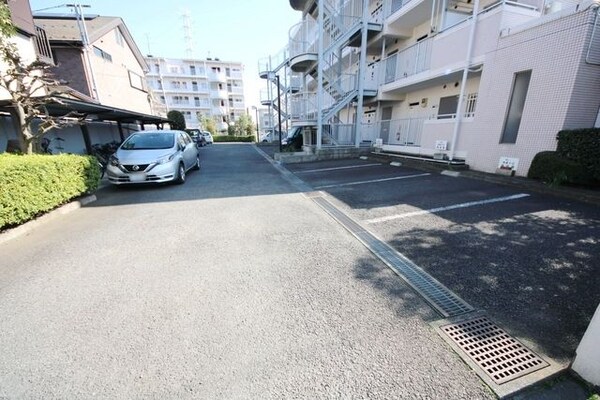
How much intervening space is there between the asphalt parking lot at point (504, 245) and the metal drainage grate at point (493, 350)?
0.12 metres

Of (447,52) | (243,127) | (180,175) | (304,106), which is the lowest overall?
(180,175)

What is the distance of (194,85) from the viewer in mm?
47281

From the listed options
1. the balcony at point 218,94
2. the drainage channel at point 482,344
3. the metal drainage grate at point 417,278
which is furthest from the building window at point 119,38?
the balcony at point 218,94

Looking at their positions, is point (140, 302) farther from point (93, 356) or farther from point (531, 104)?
point (531, 104)

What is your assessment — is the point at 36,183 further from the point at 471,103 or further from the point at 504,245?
the point at 471,103

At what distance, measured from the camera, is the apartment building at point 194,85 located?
45.5 meters

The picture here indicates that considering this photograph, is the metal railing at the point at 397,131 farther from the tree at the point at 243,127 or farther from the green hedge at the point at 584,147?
the tree at the point at 243,127

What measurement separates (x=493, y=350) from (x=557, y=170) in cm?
568

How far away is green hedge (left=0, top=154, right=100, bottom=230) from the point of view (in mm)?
3830

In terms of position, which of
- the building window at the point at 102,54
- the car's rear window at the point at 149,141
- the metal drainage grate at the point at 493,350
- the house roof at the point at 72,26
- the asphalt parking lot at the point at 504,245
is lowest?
the metal drainage grate at the point at 493,350

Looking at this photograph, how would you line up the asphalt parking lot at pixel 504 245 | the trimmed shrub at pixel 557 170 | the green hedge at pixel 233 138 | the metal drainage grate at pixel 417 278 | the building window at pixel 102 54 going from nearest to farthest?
the asphalt parking lot at pixel 504 245, the metal drainage grate at pixel 417 278, the trimmed shrub at pixel 557 170, the building window at pixel 102 54, the green hedge at pixel 233 138

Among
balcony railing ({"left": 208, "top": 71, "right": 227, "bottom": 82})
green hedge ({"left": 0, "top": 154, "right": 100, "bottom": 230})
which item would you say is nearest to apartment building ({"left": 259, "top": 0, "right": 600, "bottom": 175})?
green hedge ({"left": 0, "top": 154, "right": 100, "bottom": 230})

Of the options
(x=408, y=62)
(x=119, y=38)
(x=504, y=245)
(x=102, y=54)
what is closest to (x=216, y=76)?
(x=119, y=38)

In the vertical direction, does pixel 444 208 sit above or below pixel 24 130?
below
